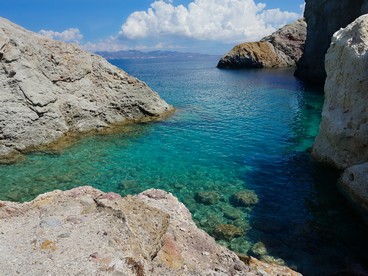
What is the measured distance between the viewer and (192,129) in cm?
3170

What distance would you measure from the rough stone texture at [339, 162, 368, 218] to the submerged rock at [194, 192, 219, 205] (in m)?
6.49

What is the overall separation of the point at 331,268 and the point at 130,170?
13.4 m

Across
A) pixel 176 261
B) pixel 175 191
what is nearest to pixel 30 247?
pixel 176 261

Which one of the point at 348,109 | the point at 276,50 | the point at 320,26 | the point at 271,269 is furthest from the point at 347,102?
the point at 276,50

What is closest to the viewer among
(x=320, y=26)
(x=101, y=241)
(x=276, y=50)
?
(x=101, y=241)

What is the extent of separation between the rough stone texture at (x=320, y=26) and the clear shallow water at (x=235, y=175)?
23645mm

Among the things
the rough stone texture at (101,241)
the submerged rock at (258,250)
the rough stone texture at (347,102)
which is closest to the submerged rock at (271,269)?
the rough stone texture at (101,241)

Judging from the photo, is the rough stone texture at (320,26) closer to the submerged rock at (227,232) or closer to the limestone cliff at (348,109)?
the limestone cliff at (348,109)

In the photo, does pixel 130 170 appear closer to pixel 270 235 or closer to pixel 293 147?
pixel 270 235

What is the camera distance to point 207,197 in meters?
18.0

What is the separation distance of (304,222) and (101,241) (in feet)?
35.3

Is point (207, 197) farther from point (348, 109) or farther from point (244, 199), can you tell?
point (348, 109)

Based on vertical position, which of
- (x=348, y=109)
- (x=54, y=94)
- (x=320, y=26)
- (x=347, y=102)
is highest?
(x=320, y=26)

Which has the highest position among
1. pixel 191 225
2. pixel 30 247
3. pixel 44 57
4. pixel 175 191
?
pixel 44 57
